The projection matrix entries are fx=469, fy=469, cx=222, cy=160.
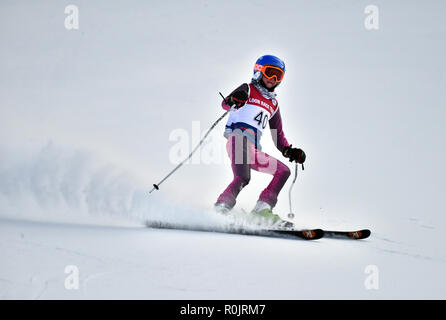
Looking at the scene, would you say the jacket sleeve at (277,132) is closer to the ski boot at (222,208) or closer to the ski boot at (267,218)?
the ski boot at (267,218)

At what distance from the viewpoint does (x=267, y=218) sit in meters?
4.27

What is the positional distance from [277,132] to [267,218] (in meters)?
0.95

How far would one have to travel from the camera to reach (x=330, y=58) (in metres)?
9.41

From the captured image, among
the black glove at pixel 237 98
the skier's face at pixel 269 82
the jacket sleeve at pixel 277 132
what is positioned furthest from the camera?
the jacket sleeve at pixel 277 132

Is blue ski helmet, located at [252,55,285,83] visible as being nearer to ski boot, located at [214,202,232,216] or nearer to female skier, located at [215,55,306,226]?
female skier, located at [215,55,306,226]

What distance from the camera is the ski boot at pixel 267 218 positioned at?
4.23m

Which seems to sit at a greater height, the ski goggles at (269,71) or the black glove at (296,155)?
the ski goggles at (269,71)

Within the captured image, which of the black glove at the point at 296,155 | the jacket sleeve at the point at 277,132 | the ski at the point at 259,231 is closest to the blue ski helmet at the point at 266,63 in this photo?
the jacket sleeve at the point at 277,132

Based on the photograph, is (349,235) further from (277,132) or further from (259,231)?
(277,132)

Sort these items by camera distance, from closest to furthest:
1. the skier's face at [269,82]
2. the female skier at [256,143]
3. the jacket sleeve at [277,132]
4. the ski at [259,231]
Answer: the ski at [259,231] < the female skier at [256,143] < the skier's face at [269,82] < the jacket sleeve at [277,132]

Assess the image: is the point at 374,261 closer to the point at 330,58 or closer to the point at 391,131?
the point at 391,131

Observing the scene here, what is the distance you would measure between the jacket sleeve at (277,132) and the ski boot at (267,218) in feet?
2.42

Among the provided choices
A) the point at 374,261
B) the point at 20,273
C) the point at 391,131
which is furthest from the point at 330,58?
the point at 20,273

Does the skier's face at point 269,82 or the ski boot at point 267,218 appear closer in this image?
the ski boot at point 267,218
